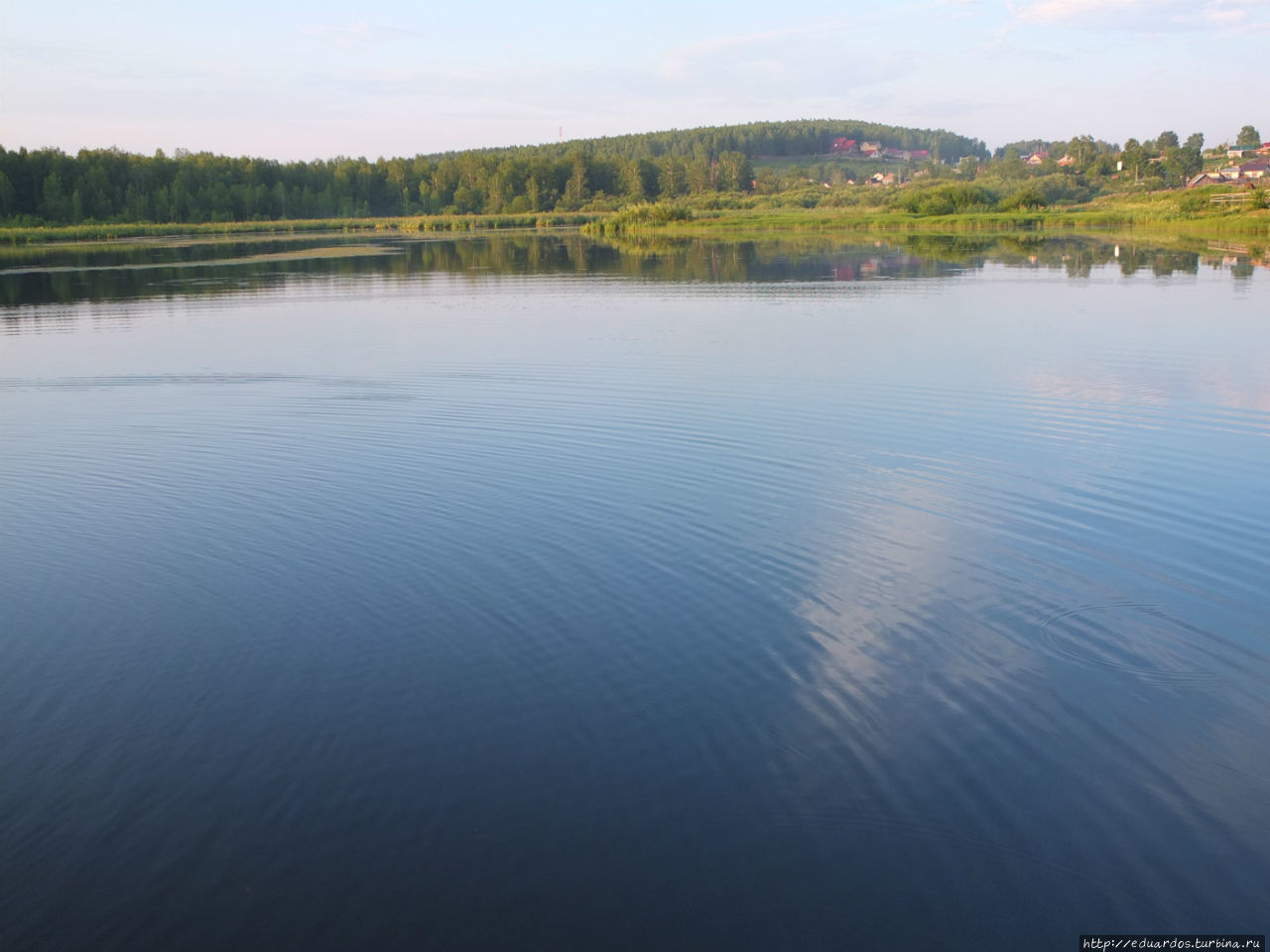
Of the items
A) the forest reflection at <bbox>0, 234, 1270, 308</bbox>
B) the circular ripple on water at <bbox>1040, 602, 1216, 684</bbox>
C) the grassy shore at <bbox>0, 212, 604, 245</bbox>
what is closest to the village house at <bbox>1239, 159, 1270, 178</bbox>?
the grassy shore at <bbox>0, 212, 604, 245</bbox>

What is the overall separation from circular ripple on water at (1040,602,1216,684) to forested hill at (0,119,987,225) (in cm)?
12912

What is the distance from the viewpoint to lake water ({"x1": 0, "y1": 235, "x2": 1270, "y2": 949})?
5.18 meters

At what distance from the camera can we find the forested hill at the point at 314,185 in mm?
124875

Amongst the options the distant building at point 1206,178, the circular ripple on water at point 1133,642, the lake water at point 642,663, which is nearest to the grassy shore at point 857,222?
the distant building at point 1206,178

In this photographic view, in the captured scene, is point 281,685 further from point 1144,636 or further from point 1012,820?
point 1144,636

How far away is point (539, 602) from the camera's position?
8.66 meters

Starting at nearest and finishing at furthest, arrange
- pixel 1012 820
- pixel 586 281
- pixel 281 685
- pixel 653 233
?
pixel 1012 820 < pixel 281 685 < pixel 586 281 < pixel 653 233

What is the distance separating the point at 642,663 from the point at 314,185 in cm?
17268

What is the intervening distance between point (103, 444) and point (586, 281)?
28153 millimetres

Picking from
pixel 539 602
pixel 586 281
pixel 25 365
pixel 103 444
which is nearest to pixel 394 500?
pixel 539 602

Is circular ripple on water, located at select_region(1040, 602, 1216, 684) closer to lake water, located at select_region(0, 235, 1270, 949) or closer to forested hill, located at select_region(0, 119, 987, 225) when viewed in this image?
lake water, located at select_region(0, 235, 1270, 949)

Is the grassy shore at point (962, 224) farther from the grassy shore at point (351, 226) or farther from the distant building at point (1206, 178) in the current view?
the distant building at point (1206, 178)

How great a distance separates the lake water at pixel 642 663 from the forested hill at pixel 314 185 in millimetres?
121257

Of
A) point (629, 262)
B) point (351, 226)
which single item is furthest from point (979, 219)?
point (351, 226)
